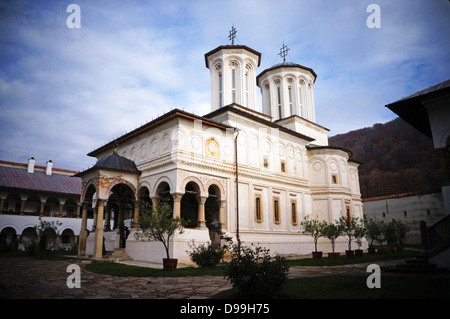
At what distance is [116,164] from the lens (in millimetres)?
16031

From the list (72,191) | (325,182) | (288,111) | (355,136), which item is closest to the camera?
(325,182)

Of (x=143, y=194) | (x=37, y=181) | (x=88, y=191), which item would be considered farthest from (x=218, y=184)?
(x=37, y=181)

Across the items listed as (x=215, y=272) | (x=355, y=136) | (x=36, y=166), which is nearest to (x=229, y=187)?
(x=215, y=272)

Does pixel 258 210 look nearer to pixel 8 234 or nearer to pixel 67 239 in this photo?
pixel 67 239

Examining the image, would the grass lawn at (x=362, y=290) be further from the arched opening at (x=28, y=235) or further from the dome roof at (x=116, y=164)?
the arched opening at (x=28, y=235)

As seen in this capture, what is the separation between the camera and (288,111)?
2359 centimetres

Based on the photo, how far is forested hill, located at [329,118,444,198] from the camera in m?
42.2

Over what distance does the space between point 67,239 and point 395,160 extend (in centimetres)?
Answer: 4414

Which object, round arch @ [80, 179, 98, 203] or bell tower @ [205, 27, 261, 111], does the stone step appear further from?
bell tower @ [205, 27, 261, 111]

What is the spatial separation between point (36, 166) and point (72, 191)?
5396mm

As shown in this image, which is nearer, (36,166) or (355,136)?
(36,166)

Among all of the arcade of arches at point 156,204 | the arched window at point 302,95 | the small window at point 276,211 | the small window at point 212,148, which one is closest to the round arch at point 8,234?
the arcade of arches at point 156,204
